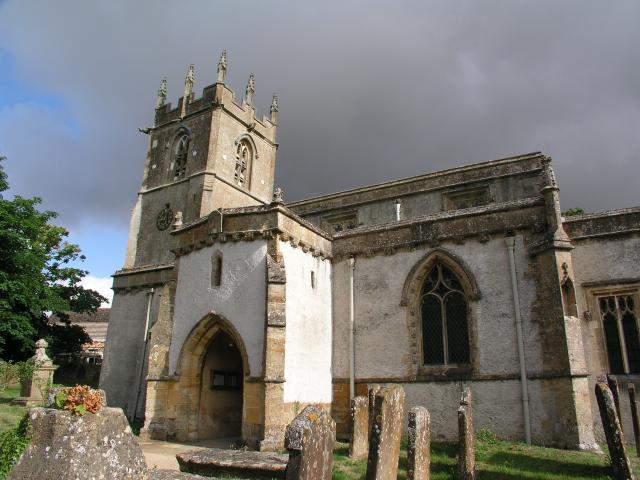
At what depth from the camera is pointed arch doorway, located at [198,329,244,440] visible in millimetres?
15617

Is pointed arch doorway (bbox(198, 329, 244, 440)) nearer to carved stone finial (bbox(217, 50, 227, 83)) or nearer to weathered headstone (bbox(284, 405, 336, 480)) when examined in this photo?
weathered headstone (bbox(284, 405, 336, 480))

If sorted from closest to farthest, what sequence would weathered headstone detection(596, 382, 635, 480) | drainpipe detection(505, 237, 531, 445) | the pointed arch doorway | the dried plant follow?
the dried plant, weathered headstone detection(596, 382, 635, 480), drainpipe detection(505, 237, 531, 445), the pointed arch doorway

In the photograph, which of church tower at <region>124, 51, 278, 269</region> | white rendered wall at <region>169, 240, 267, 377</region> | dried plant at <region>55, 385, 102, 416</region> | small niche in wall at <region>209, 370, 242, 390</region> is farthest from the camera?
church tower at <region>124, 51, 278, 269</region>

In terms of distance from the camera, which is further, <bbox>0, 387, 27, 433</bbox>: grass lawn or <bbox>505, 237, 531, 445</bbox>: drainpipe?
<bbox>0, 387, 27, 433</bbox>: grass lawn

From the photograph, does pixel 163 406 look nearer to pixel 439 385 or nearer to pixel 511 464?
pixel 439 385

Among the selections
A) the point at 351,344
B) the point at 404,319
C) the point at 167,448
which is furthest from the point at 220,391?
the point at 404,319

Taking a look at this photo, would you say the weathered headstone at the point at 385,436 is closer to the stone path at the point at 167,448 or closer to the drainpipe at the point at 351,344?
the stone path at the point at 167,448

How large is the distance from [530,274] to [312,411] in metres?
10.4

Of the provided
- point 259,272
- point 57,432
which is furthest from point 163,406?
point 57,432

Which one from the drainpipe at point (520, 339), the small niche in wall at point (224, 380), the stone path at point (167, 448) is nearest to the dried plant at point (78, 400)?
the stone path at point (167, 448)

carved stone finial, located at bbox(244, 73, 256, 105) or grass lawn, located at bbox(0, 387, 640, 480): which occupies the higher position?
carved stone finial, located at bbox(244, 73, 256, 105)

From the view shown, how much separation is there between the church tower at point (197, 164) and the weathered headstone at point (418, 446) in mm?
18935

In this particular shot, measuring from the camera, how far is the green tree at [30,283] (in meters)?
25.1

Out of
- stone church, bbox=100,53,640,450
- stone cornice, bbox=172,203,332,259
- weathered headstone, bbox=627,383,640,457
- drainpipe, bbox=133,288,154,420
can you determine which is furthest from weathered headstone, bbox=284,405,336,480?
drainpipe, bbox=133,288,154,420
